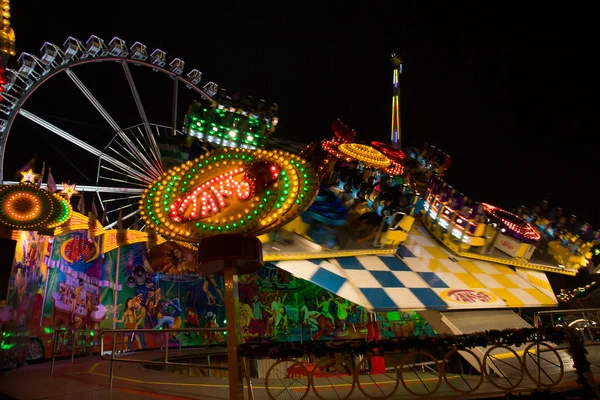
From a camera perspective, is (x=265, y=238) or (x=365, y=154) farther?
(x=365, y=154)

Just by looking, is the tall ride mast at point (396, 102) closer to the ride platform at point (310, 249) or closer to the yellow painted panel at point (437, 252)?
the yellow painted panel at point (437, 252)

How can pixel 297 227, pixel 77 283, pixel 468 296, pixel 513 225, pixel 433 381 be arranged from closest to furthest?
pixel 433 381 < pixel 468 296 < pixel 297 227 < pixel 513 225 < pixel 77 283

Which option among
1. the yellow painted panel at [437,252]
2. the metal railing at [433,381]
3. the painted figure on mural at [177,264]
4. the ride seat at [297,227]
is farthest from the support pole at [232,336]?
the painted figure on mural at [177,264]

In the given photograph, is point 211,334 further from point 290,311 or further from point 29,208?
point 29,208

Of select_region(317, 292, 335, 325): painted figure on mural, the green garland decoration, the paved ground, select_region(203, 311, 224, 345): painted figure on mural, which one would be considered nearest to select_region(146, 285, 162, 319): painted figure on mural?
select_region(203, 311, 224, 345): painted figure on mural

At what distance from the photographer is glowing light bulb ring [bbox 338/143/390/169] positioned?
10.6 m

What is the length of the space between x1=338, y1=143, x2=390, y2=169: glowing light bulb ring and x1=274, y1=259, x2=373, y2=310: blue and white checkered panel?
396 cm

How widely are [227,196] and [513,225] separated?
30.8 ft

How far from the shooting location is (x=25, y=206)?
980 centimetres

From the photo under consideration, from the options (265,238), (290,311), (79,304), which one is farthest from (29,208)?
(290,311)

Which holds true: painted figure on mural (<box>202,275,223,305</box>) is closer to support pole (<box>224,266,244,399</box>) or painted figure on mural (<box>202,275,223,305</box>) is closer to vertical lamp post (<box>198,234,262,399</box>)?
vertical lamp post (<box>198,234,262,399</box>)

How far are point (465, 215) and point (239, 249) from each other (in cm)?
816

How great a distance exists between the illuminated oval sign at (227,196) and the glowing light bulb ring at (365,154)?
5492 mm

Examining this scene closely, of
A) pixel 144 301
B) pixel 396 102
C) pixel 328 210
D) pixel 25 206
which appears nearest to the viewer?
pixel 328 210
